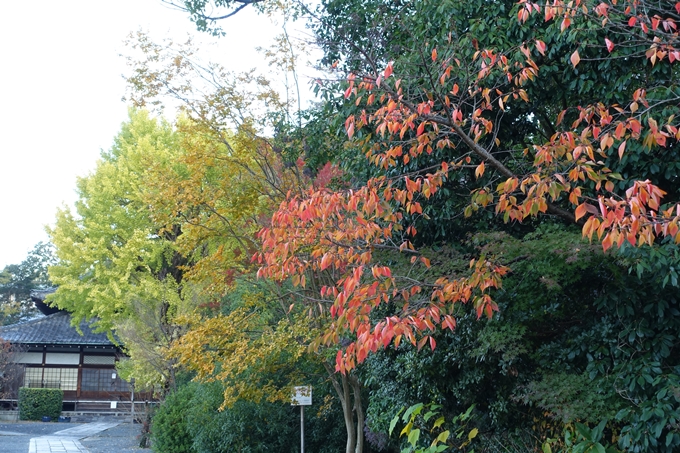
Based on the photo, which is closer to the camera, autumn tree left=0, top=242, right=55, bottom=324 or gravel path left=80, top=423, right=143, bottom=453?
gravel path left=80, top=423, right=143, bottom=453

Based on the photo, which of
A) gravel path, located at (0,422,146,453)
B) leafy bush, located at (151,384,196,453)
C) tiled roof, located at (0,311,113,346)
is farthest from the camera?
tiled roof, located at (0,311,113,346)

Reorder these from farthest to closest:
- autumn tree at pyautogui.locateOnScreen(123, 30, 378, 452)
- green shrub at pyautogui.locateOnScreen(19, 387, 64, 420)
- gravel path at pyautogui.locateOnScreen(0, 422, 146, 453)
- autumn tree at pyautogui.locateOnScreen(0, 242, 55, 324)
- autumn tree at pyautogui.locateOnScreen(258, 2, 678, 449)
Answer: autumn tree at pyautogui.locateOnScreen(0, 242, 55, 324)
green shrub at pyautogui.locateOnScreen(19, 387, 64, 420)
gravel path at pyautogui.locateOnScreen(0, 422, 146, 453)
autumn tree at pyautogui.locateOnScreen(123, 30, 378, 452)
autumn tree at pyautogui.locateOnScreen(258, 2, 678, 449)

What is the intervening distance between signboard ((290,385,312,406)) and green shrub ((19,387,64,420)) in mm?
21930

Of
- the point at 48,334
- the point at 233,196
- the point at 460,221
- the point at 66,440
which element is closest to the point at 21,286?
the point at 48,334

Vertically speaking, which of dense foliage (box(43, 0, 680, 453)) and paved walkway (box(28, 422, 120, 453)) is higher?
dense foliage (box(43, 0, 680, 453))

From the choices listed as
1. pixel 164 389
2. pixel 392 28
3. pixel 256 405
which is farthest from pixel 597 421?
pixel 164 389

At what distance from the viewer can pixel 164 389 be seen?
59.0 feet

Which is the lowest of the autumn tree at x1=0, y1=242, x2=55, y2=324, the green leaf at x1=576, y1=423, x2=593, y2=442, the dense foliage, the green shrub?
the green shrub

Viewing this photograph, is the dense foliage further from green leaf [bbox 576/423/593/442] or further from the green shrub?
the green shrub

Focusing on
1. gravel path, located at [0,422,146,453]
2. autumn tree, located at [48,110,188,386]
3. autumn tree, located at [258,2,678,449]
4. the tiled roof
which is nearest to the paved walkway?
gravel path, located at [0,422,146,453]

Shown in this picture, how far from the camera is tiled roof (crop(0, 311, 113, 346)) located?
2952 centimetres

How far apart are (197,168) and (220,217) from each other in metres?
0.89

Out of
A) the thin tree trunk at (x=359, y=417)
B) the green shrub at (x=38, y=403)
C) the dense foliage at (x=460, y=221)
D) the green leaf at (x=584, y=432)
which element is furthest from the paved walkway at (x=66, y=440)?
the green leaf at (x=584, y=432)

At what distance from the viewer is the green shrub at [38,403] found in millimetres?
27625
